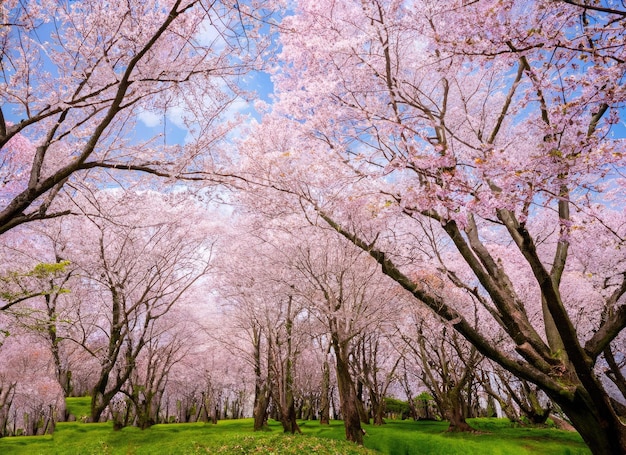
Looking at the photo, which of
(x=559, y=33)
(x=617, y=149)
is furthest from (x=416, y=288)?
(x=559, y=33)

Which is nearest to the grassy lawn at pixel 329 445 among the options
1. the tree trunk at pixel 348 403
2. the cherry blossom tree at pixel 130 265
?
the tree trunk at pixel 348 403

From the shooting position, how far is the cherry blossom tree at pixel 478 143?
4.70 meters

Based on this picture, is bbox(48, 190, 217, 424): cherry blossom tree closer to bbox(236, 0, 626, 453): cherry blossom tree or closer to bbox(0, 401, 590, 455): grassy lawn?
bbox(0, 401, 590, 455): grassy lawn

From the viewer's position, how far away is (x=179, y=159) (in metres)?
5.88

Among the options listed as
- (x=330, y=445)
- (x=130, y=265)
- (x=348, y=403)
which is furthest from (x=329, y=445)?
(x=130, y=265)

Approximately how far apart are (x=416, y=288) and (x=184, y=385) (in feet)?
136

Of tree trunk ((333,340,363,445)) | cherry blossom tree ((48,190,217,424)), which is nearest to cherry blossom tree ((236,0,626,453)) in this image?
tree trunk ((333,340,363,445))

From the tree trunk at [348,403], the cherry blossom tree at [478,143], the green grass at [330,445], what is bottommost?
the green grass at [330,445]

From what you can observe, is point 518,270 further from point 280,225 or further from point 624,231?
point 280,225

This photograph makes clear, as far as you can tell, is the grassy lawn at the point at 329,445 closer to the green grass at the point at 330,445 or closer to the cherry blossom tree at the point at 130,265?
the green grass at the point at 330,445

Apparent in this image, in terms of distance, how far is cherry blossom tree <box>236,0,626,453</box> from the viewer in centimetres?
470

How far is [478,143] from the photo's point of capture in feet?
25.3

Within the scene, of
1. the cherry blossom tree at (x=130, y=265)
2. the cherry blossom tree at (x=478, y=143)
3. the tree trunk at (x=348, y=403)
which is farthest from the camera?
the cherry blossom tree at (x=130, y=265)

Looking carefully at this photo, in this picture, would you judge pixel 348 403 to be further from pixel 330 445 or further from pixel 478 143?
pixel 478 143
